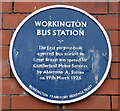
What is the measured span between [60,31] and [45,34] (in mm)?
99

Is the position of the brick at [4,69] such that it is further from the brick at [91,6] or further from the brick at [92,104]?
the brick at [91,6]

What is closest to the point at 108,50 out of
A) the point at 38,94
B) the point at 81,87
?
the point at 81,87

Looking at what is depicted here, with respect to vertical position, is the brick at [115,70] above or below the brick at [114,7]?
below

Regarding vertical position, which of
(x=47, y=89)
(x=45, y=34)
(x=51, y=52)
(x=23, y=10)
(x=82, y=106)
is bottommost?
(x=82, y=106)

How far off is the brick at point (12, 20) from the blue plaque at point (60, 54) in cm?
5

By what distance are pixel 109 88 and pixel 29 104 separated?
516 millimetres

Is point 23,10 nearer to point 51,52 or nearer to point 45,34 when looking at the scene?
point 45,34

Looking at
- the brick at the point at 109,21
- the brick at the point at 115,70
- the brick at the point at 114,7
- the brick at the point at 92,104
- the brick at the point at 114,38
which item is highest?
the brick at the point at 114,7

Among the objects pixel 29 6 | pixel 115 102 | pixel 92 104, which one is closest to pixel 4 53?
pixel 29 6

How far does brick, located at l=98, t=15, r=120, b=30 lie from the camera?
1481mm

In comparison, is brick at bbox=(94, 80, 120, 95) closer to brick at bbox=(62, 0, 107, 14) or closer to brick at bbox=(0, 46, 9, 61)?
brick at bbox=(62, 0, 107, 14)

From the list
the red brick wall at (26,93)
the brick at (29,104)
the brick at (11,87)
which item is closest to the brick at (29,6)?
the red brick wall at (26,93)

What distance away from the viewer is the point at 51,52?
1440 millimetres

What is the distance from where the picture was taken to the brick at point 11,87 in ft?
4.69
